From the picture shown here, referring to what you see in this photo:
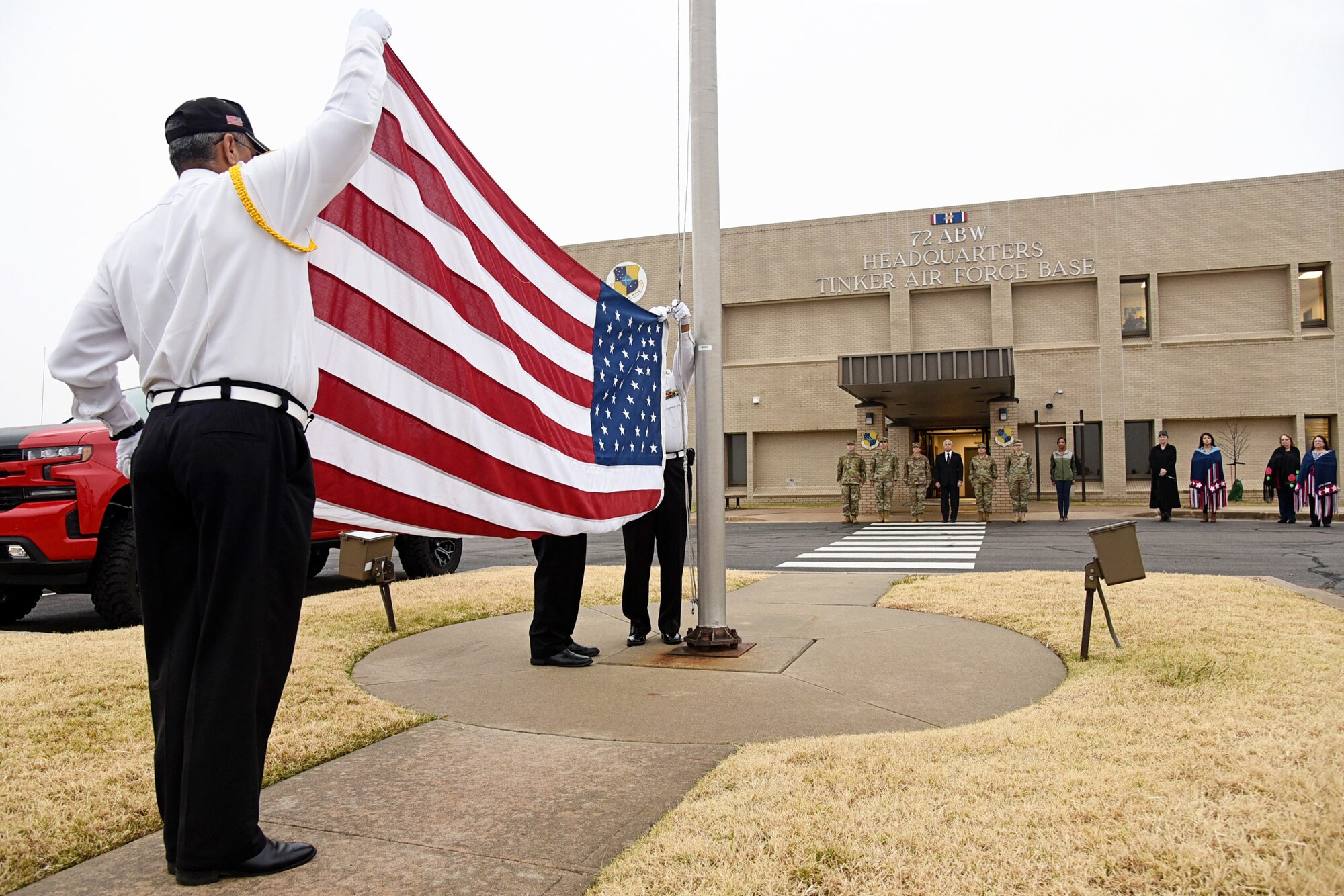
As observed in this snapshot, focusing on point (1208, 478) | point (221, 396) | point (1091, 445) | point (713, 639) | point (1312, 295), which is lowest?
point (713, 639)

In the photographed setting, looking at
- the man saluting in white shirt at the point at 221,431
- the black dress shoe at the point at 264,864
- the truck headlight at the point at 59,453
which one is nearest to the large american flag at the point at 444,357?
the man saluting in white shirt at the point at 221,431

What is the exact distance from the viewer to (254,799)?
2.60 metres

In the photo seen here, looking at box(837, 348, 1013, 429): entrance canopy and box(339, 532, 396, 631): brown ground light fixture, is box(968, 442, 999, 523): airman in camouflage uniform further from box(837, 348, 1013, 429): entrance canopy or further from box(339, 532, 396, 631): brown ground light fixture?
box(339, 532, 396, 631): brown ground light fixture

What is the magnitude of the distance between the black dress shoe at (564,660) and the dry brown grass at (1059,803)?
2188 mm

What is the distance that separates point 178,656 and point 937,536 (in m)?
15.8

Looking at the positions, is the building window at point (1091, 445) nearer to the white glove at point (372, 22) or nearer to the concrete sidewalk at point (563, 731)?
the concrete sidewalk at point (563, 731)

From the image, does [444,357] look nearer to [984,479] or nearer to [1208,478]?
[984,479]

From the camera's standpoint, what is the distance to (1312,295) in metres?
28.3

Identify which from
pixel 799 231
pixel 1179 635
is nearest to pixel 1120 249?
pixel 799 231

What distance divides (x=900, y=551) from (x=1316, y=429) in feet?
68.8

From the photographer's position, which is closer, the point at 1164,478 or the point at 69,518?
the point at 69,518

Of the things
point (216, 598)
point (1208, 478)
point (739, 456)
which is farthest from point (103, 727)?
point (739, 456)

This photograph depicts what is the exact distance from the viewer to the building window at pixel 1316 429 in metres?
27.4

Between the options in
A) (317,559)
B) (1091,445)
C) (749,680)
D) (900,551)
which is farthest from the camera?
(1091,445)
